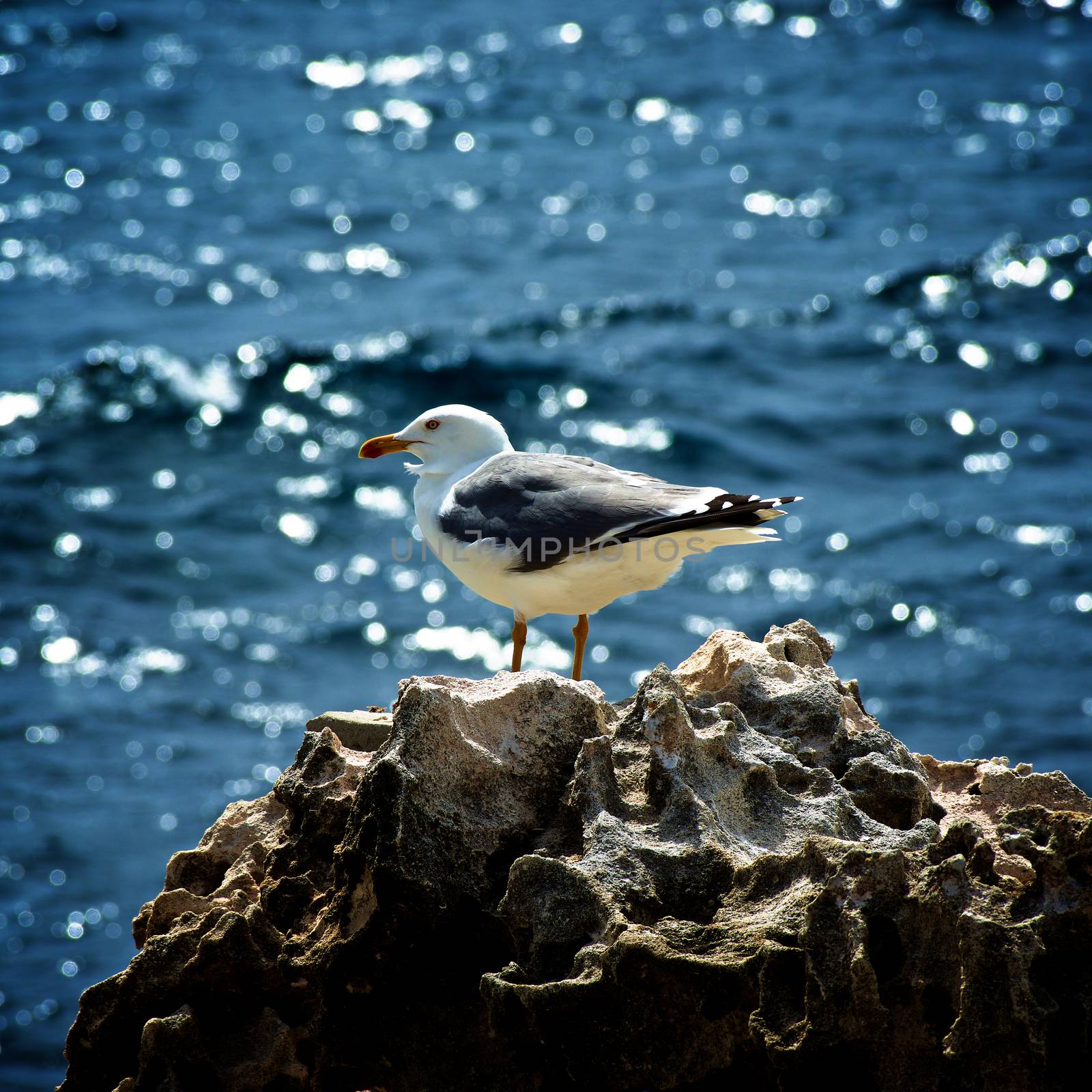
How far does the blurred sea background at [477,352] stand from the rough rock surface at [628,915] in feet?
23.8

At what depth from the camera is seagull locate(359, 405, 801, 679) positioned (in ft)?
20.6

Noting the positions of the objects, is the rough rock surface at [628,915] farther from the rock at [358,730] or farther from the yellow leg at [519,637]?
the yellow leg at [519,637]

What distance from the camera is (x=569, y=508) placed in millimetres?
6543

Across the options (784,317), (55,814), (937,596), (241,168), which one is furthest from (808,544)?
(241,168)

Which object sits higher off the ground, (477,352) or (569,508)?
(569,508)

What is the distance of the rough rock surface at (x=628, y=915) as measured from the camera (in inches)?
162

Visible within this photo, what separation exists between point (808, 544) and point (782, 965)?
42.4ft

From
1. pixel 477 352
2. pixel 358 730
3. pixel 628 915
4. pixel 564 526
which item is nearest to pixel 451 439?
pixel 564 526

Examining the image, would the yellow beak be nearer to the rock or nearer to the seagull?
the seagull

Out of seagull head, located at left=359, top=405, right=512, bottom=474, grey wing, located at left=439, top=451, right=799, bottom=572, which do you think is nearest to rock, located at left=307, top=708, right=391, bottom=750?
grey wing, located at left=439, top=451, right=799, bottom=572

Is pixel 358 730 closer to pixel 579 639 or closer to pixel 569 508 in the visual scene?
pixel 569 508

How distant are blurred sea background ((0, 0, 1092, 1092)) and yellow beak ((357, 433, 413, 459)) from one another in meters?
6.36

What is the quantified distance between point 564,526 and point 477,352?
43.4 feet

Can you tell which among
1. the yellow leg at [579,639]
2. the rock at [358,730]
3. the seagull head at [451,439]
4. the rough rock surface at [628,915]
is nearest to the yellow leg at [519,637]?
the yellow leg at [579,639]
